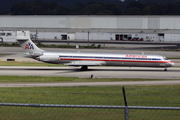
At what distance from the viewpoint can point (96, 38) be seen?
420 ft

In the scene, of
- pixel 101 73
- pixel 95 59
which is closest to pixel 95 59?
pixel 95 59

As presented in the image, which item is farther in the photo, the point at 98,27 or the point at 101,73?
the point at 98,27

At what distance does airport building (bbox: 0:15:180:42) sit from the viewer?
12731cm

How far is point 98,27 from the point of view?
449 ft

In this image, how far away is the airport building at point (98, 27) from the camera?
418 feet

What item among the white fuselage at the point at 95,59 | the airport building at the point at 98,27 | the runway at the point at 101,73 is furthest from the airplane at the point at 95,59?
the airport building at the point at 98,27

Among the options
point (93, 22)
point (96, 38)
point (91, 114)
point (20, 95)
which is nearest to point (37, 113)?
point (91, 114)

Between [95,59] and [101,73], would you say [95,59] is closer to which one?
[95,59]

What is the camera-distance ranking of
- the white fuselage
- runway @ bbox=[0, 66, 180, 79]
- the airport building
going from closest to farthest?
1. runway @ bbox=[0, 66, 180, 79]
2. the white fuselage
3. the airport building

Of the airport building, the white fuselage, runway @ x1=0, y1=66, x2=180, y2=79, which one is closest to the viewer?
runway @ x1=0, y1=66, x2=180, y2=79

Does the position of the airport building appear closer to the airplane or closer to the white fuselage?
the airplane

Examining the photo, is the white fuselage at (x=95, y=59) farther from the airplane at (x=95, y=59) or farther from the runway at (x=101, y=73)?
the runway at (x=101, y=73)

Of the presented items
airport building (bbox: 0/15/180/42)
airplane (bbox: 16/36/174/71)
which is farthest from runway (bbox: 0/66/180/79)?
airport building (bbox: 0/15/180/42)

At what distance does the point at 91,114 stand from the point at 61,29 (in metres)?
126
